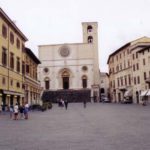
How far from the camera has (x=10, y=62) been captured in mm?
38594

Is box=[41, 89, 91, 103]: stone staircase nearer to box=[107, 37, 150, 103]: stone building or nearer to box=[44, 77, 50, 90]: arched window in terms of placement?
box=[44, 77, 50, 90]: arched window

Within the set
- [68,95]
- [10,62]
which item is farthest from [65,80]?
[10,62]

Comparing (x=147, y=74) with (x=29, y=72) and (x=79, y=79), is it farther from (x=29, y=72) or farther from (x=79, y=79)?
(x=79, y=79)

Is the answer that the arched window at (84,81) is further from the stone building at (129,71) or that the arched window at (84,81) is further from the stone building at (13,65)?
the stone building at (13,65)

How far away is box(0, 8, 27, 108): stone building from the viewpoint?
115ft

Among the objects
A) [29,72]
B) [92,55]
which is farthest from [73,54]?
[29,72]

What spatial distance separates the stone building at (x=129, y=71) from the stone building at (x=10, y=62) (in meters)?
25.9

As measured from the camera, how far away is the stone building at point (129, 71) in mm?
63844

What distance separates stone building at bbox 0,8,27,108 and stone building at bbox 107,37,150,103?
25.9 m

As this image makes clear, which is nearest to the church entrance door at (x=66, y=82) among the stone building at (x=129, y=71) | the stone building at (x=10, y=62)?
the stone building at (x=129, y=71)

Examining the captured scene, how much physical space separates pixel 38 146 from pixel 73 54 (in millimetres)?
77592

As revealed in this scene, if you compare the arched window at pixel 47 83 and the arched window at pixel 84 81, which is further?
the arched window at pixel 47 83

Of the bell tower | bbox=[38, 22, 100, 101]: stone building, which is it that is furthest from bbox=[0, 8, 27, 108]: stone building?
the bell tower

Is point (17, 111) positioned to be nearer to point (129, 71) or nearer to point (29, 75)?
point (29, 75)
